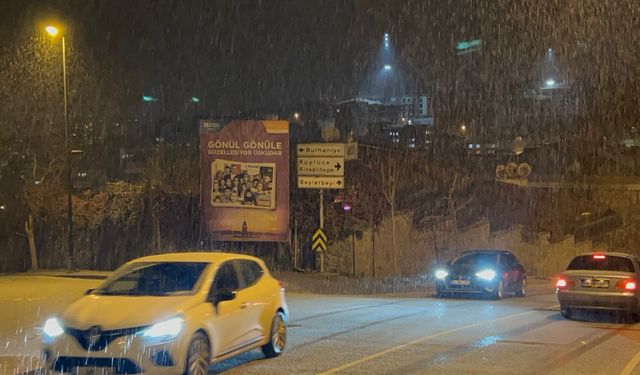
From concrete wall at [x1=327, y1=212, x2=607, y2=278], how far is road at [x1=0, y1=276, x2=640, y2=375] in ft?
30.4

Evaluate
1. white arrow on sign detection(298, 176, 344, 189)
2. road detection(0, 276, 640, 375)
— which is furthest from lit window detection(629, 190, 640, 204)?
road detection(0, 276, 640, 375)

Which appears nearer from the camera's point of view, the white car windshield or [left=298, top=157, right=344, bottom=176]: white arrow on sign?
the white car windshield

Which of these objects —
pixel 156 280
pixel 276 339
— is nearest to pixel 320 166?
pixel 276 339

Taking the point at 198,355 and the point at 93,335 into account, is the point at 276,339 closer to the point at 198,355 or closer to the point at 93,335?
the point at 198,355

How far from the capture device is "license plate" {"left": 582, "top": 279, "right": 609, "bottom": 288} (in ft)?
45.9

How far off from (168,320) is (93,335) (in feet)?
2.48

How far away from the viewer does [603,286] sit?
13992 mm

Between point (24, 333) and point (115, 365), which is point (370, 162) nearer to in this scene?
point (24, 333)

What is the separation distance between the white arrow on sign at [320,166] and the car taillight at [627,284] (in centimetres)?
1135

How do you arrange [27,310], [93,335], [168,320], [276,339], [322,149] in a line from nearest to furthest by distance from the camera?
[93,335] → [168,320] → [276,339] → [27,310] → [322,149]

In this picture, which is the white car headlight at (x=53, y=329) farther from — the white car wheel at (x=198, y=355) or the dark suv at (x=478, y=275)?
the dark suv at (x=478, y=275)

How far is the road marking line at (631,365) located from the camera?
8.70 m

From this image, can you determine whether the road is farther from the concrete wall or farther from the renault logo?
the concrete wall

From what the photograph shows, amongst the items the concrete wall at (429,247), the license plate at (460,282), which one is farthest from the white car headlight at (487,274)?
the concrete wall at (429,247)
